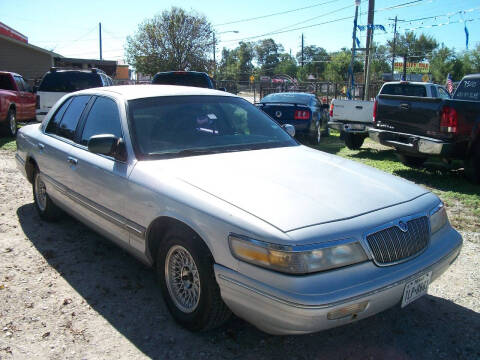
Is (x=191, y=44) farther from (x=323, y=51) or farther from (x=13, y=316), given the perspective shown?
(x=323, y=51)

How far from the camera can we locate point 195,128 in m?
3.79

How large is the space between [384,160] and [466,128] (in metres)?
2.74

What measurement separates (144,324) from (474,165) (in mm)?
6008

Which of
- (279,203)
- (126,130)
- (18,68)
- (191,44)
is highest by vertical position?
(191,44)

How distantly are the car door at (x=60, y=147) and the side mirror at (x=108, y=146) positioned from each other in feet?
2.65

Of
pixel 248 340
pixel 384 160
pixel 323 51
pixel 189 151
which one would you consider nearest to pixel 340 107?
pixel 384 160

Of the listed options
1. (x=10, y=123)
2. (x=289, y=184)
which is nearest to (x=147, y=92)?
(x=289, y=184)

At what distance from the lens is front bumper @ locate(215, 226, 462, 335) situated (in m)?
2.29

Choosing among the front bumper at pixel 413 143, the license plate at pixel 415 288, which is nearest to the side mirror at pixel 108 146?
the license plate at pixel 415 288

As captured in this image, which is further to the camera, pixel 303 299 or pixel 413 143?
pixel 413 143

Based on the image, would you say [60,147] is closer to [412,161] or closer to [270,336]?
[270,336]

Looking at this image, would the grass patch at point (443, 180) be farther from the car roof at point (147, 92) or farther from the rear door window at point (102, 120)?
the rear door window at point (102, 120)

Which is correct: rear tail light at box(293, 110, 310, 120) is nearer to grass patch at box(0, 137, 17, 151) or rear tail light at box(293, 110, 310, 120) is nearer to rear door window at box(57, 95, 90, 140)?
grass patch at box(0, 137, 17, 151)

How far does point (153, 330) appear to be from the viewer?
3105mm
